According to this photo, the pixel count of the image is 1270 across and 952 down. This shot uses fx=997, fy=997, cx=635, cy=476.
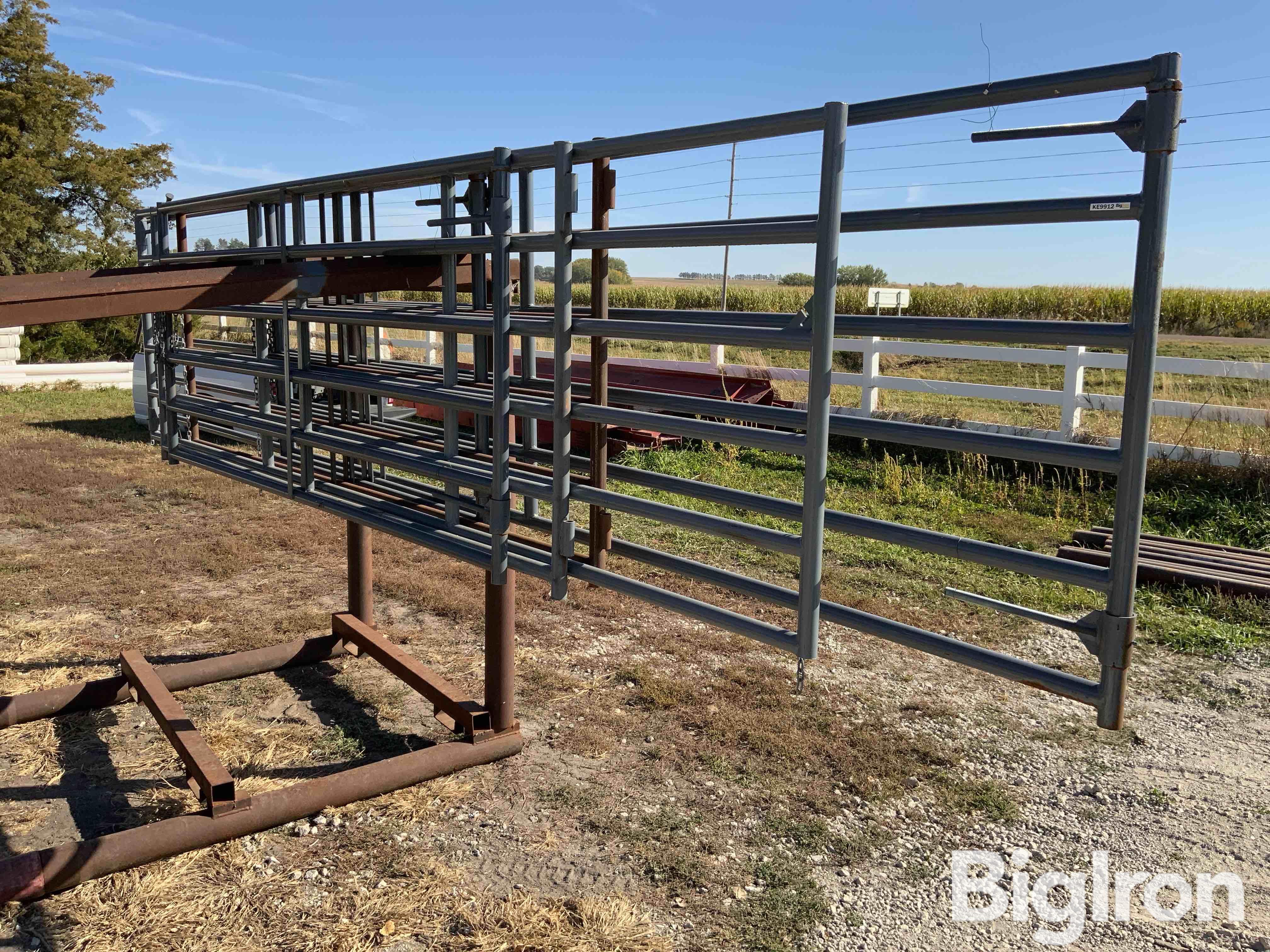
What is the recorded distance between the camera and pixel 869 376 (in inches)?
485

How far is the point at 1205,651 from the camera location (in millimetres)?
6094

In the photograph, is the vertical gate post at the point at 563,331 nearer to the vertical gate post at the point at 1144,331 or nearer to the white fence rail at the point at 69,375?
the vertical gate post at the point at 1144,331

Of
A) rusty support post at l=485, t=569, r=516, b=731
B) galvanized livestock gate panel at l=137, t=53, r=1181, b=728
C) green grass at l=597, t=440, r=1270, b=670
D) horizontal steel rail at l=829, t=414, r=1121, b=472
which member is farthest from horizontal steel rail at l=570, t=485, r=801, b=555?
green grass at l=597, t=440, r=1270, b=670

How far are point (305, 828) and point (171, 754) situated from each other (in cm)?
120

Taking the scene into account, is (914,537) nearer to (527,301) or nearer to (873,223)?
(873,223)

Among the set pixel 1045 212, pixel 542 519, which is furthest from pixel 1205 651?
pixel 1045 212

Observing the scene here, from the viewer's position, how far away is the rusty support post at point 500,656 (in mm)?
4262

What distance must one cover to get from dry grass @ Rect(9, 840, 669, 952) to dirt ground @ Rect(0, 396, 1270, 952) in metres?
0.01

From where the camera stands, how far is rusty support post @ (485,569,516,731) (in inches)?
168

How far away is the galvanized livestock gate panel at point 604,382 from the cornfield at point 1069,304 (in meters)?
19.5

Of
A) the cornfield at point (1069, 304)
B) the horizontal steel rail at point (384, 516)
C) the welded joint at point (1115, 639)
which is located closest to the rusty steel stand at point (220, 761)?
the horizontal steel rail at point (384, 516)

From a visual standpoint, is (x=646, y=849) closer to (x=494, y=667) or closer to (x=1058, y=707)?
(x=494, y=667)

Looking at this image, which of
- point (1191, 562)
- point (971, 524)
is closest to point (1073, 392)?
point (971, 524)

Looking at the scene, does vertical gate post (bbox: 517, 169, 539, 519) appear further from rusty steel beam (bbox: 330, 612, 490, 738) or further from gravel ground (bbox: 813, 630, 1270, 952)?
gravel ground (bbox: 813, 630, 1270, 952)
